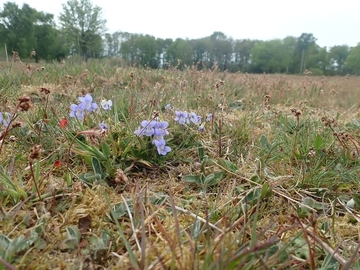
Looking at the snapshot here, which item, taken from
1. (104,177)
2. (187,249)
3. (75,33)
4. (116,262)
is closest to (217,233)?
(187,249)

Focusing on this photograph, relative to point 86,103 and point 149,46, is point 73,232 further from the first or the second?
point 149,46

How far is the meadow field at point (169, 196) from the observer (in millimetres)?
899

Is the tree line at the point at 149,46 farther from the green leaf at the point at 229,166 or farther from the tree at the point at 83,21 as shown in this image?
the green leaf at the point at 229,166

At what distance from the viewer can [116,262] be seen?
0.92 metres

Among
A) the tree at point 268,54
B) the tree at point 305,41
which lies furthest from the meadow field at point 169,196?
the tree at point 305,41

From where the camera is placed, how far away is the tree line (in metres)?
31.9

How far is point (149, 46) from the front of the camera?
1930 inches

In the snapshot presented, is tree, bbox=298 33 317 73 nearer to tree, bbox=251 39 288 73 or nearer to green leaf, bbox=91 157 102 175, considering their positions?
tree, bbox=251 39 288 73

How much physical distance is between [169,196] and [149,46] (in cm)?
5092

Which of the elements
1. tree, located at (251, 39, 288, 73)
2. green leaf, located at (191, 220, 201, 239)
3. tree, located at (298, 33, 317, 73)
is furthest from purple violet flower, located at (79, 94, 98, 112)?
tree, located at (298, 33, 317, 73)

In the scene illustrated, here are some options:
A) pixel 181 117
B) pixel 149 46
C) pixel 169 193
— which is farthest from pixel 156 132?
pixel 149 46

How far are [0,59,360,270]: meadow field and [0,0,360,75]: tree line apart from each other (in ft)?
67.7

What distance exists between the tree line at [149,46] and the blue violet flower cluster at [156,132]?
68.2 feet

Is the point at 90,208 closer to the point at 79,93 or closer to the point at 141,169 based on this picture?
the point at 141,169
